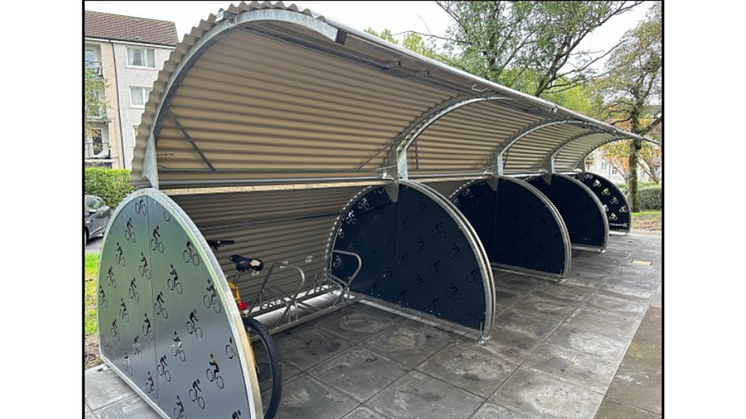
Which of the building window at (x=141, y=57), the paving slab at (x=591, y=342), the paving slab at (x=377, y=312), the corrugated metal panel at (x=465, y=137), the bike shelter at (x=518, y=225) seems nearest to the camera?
the paving slab at (x=591, y=342)

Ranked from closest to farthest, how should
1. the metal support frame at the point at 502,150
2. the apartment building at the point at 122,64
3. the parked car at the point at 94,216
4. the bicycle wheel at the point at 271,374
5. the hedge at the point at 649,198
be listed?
the bicycle wheel at the point at 271,374 → the metal support frame at the point at 502,150 → the parked car at the point at 94,216 → the hedge at the point at 649,198 → the apartment building at the point at 122,64

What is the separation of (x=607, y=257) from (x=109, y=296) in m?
8.16

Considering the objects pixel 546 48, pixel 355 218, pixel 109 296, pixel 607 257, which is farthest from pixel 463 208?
pixel 546 48

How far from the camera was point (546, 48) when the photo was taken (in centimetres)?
1134

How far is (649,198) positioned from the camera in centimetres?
1588

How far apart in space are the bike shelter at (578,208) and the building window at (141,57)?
18.2 meters

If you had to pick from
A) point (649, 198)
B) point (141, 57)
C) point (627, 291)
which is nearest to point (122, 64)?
point (141, 57)

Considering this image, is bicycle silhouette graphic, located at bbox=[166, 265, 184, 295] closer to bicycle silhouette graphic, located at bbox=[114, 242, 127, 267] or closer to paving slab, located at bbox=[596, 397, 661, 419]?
bicycle silhouette graphic, located at bbox=[114, 242, 127, 267]

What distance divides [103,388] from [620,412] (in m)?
4.03

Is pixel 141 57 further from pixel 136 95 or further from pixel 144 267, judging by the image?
pixel 144 267

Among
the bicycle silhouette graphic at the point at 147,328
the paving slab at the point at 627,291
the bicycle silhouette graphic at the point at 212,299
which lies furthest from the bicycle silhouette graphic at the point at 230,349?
the paving slab at the point at 627,291

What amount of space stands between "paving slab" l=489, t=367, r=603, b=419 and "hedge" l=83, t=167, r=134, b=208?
11.0m

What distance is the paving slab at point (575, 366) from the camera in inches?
134

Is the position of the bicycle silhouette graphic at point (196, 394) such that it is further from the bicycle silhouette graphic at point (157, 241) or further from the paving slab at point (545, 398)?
the paving slab at point (545, 398)
